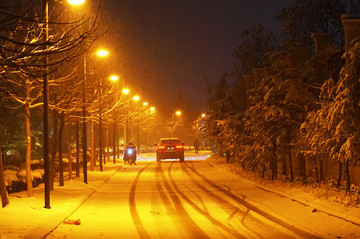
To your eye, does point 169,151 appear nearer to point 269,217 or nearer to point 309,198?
point 309,198

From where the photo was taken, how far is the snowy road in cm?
1162

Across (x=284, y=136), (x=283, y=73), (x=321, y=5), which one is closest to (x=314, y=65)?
(x=283, y=73)

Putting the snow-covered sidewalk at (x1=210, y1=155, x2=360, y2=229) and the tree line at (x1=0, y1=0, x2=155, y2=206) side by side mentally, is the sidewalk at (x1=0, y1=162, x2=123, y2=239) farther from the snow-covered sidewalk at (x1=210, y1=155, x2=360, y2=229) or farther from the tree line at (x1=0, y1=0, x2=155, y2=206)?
the snow-covered sidewalk at (x1=210, y1=155, x2=360, y2=229)

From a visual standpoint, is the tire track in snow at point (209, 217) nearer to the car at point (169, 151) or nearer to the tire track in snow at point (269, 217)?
the tire track in snow at point (269, 217)

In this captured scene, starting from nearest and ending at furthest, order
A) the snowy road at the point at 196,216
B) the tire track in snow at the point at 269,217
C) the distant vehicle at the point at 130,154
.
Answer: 1. the tire track in snow at the point at 269,217
2. the snowy road at the point at 196,216
3. the distant vehicle at the point at 130,154

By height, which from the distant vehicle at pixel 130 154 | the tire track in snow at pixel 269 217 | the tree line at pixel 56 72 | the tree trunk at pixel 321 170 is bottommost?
the tire track in snow at pixel 269 217

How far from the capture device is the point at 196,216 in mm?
14312

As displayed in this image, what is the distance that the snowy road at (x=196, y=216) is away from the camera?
11.6 m

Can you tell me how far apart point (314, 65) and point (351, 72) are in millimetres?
6062

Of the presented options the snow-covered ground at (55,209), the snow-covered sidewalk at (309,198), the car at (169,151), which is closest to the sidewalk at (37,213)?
the snow-covered ground at (55,209)

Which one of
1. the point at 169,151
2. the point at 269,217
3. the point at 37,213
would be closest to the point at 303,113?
the point at 269,217

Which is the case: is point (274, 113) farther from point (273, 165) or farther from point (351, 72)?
point (351, 72)

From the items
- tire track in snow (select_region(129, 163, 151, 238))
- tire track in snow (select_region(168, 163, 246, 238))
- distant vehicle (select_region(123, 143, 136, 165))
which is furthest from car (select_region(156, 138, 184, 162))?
tire track in snow (select_region(168, 163, 246, 238))

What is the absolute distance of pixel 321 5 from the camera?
3934cm
